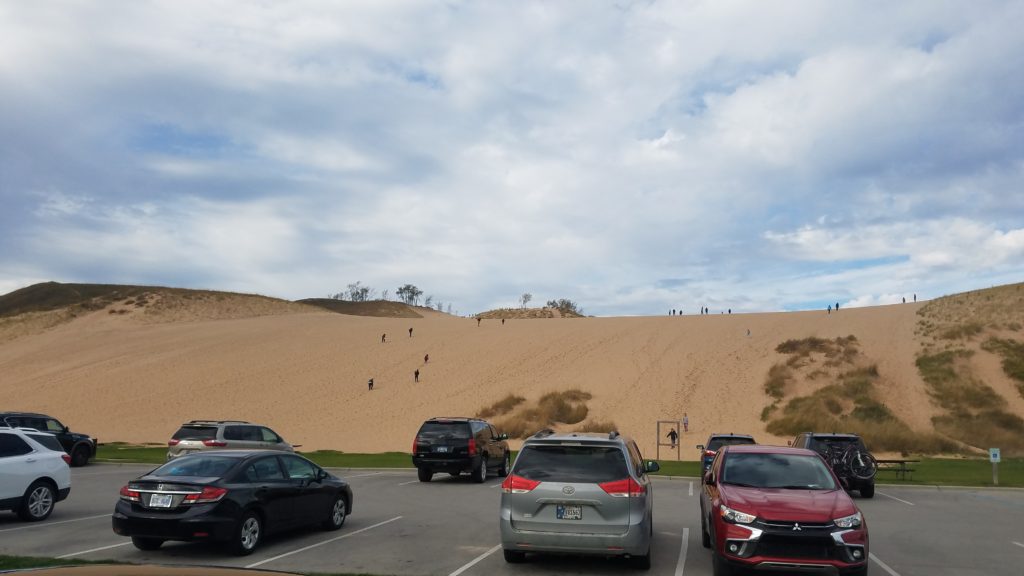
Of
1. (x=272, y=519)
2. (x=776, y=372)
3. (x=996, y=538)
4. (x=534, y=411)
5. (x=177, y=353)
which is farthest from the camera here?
(x=177, y=353)

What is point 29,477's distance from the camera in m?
14.0

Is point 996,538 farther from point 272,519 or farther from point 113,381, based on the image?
point 113,381

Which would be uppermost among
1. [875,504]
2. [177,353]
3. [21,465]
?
[177,353]

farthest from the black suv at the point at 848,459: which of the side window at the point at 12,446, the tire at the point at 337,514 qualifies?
the side window at the point at 12,446

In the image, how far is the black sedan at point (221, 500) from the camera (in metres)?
10.8

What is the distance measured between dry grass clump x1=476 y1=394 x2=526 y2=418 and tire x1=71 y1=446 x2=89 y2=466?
79.2 ft

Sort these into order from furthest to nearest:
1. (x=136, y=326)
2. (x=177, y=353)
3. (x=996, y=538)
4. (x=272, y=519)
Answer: (x=136, y=326)
(x=177, y=353)
(x=996, y=538)
(x=272, y=519)

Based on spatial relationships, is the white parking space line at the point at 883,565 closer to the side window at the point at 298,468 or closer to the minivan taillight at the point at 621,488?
the minivan taillight at the point at 621,488

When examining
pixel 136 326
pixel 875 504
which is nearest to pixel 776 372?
pixel 875 504

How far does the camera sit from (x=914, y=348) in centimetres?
5569

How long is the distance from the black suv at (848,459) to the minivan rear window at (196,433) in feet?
50.9

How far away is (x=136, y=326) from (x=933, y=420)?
8083cm

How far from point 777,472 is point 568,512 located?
2920 millimetres

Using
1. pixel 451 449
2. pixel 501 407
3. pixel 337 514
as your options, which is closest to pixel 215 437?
pixel 451 449
